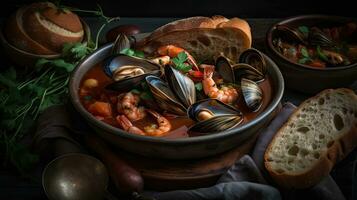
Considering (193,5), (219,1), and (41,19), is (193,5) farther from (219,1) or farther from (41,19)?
(41,19)

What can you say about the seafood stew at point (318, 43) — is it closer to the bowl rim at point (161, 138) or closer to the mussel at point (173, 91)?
the bowl rim at point (161, 138)

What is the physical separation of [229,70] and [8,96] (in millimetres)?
923

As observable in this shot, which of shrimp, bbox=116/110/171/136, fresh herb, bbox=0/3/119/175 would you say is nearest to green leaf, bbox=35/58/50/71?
fresh herb, bbox=0/3/119/175

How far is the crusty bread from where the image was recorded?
2.20 metres

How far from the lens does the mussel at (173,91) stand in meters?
1.88

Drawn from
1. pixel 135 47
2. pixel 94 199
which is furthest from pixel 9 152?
pixel 135 47

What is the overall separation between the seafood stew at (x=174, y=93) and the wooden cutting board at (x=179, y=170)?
0.11 metres

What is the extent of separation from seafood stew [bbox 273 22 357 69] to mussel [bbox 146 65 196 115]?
2.05 feet

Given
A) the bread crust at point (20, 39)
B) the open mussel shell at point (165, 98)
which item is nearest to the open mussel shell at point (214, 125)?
the open mussel shell at point (165, 98)

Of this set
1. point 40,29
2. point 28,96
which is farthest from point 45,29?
point 28,96

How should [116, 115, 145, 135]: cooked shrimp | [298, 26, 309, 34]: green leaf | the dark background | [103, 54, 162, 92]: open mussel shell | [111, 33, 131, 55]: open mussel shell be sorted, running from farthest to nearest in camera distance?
the dark background → [298, 26, 309, 34]: green leaf → [111, 33, 131, 55]: open mussel shell → [103, 54, 162, 92]: open mussel shell → [116, 115, 145, 135]: cooked shrimp

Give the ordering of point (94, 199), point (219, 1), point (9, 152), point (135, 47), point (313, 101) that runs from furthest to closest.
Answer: point (219, 1), point (135, 47), point (313, 101), point (9, 152), point (94, 199)

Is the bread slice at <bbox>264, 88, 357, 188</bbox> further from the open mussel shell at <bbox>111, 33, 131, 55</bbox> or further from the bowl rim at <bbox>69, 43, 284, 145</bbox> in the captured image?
the open mussel shell at <bbox>111, 33, 131, 55</bbox>

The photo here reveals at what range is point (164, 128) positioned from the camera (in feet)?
5.97
